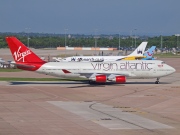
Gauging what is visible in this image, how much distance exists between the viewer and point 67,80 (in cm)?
7775

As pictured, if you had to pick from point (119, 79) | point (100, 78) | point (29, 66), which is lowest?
point (119, 79)

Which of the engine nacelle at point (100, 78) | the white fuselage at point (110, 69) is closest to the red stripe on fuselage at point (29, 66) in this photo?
the white fuselage at point (110, 69)

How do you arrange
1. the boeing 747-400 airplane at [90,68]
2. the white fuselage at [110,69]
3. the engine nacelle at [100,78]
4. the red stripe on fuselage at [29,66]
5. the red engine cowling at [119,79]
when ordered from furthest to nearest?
the white fuselage at [110,69] → the boeing 747-400 airplane at [90,68] → the red engine cowling at [119,79] → the engine nacelle at [100,78] → the red stripe on fuselage at [29,66]

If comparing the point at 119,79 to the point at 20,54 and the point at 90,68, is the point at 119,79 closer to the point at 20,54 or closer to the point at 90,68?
→ the point at 90,68

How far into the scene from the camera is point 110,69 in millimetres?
Result: 70625

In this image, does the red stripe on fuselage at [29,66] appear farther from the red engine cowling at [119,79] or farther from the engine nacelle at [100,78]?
the red engine cowling at [119,79]

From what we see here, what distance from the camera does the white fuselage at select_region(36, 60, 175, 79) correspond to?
69.6 metres

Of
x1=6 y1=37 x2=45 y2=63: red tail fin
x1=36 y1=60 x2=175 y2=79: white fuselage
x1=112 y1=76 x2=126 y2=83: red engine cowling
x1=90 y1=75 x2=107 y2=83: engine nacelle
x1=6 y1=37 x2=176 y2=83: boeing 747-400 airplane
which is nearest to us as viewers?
x1=90 y1=75 x2=107 y2=83: engine nacelle

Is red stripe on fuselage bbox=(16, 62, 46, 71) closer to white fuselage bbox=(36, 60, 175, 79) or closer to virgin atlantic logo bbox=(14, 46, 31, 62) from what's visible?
white fuselage bbox=(36, 60, 175, 79)

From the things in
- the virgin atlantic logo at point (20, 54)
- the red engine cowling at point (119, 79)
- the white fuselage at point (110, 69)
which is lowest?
the red engine cowling at point (119, 79)

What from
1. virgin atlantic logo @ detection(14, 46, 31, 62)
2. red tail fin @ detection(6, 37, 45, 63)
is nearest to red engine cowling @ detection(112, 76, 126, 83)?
red tail fin @ detection(6, 37, 45, 63)

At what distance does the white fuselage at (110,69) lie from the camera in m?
69.6

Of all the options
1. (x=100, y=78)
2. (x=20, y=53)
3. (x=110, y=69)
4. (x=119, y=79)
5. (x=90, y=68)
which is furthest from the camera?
(x=110, y=69)

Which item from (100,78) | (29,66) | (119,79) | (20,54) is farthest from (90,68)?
(20,54)
